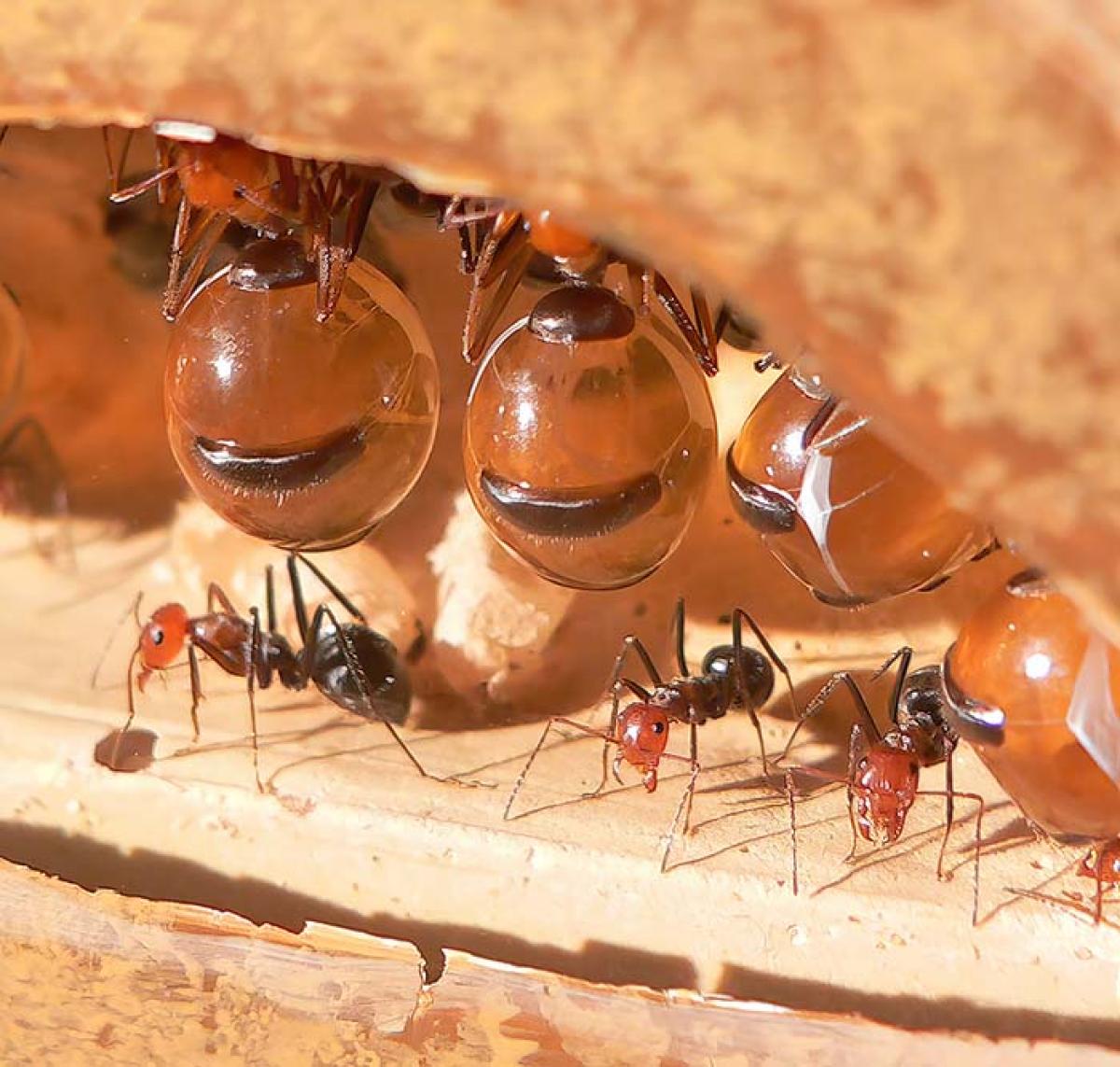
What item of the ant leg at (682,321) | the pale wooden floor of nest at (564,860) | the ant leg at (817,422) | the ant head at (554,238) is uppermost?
the ant leg at (682,321)

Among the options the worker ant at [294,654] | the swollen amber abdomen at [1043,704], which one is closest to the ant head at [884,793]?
the swollen amber abdomen at [1043,704]

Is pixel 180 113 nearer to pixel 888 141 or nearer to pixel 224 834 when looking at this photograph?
pixel 888 141

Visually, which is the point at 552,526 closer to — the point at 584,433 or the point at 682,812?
the point at 584,433

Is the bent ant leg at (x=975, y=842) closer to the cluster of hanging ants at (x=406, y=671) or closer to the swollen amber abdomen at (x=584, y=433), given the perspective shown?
the cluster of hanging ants at (x=406, y=671)

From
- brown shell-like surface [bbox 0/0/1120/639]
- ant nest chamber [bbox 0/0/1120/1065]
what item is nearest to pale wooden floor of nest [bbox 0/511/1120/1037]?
ant nest chamber [bbox 0/0/1120/1065]

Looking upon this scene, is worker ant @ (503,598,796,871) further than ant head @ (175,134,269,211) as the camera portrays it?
Yes

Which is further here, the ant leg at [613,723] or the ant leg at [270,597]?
the ant leg at [270,597]

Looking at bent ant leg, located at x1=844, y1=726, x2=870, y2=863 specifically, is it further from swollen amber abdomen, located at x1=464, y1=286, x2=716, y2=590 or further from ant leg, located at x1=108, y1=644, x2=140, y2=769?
ant leg, located at x1=108, y1=644, x2=140, y2=769

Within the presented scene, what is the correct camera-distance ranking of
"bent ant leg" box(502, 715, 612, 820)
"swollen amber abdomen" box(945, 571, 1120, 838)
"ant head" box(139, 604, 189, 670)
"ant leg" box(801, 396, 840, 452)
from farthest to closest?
"ant head" box(139, 604, 189, 670) < "bent ant leg" box(502, 715, 612, 820) < "ant leg" box(801, 396, 840, 452) < "swollen amber abdomen" box(945, 571, 1120, 838)
